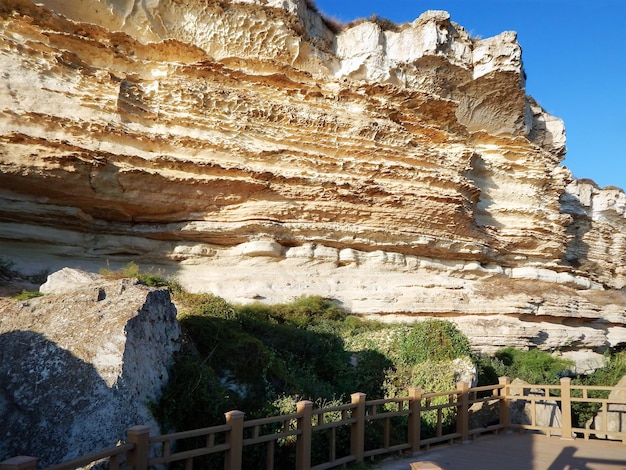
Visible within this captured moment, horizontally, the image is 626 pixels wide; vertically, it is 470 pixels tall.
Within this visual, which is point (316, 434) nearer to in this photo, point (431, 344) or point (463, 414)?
point (463, 414)

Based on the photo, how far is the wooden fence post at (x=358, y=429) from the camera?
6.45 meters

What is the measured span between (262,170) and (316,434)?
1099 cm

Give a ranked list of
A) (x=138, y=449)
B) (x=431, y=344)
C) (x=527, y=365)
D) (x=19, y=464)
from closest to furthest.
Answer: (x=19, y=464), (x=138, y=449), (x=431, y=344), (x=527, y=365)

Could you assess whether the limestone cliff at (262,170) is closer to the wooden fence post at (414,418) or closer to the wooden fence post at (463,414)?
the wooden fence post at (463,414)

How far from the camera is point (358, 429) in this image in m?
6.50

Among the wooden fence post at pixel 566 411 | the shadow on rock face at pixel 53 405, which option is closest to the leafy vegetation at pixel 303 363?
the shadow on rock face at pixel 53 405

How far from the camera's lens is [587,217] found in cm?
3253

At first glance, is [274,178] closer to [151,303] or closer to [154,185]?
[154,185]

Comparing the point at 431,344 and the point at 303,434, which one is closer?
the point at 303,434

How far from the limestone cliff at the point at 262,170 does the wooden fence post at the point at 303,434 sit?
30.7 feet

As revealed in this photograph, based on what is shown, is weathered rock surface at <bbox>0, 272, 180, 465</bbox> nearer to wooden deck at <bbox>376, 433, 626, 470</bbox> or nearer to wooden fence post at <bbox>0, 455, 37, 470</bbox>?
wooden fence post at <bbox>0, 455, 37, 470</bbox>

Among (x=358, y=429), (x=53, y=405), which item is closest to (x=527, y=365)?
(x=358, y=429)

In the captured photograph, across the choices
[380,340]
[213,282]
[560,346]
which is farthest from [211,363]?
[560,346]

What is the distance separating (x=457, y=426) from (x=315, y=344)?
3572mm
